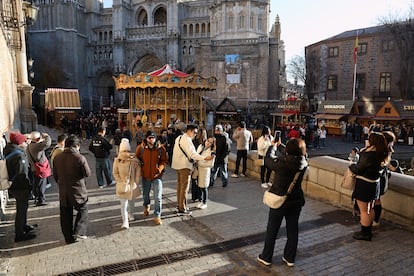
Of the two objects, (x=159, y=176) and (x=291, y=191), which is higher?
(x=291, y=191)

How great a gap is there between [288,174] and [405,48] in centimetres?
3304

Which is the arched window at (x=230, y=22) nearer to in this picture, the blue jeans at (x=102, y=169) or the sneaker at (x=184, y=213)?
the blue jeans at (x=102, y=169)

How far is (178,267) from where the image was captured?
410 cm

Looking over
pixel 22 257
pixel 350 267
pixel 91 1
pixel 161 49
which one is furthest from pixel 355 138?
pixel 91 1

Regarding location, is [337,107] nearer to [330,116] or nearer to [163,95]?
[330,116]

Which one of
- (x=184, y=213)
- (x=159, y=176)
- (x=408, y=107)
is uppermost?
(x=408, y=107)

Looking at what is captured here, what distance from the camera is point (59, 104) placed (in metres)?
24.3

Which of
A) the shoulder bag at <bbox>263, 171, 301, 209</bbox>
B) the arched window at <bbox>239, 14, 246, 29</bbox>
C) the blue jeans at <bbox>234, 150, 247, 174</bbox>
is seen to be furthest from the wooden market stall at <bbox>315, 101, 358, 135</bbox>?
the shoulder bag at <bbox>263, 171, 301, 209</bbox>

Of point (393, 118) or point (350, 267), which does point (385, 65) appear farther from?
point (350, 267)

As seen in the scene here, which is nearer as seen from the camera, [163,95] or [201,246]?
[201,246]

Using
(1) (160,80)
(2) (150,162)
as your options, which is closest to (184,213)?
(2) (150,162)

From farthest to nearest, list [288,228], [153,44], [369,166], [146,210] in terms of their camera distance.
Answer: [153,44]
[146,210]
[369,166]
[288,228]

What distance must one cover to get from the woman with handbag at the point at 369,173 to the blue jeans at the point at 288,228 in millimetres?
1234

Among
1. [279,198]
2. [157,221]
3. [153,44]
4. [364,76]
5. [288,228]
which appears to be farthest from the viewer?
[153,44]
